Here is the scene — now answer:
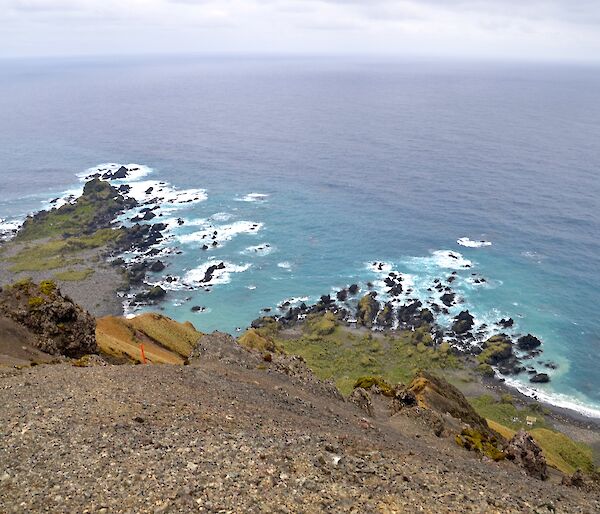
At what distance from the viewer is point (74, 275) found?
10769 cm

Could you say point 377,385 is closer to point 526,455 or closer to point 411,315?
point 526,455

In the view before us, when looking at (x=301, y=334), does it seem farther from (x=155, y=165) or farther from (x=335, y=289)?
(x=155, y=165)

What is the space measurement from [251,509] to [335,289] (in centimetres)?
8597

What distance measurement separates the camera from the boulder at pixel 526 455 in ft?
121

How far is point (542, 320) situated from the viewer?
91.5m

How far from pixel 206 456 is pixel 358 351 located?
65.0 meters

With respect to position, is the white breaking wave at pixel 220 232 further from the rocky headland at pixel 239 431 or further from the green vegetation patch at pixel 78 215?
the rocky headland at pixel 239 431

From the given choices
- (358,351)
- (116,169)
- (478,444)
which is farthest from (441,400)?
(116,169)

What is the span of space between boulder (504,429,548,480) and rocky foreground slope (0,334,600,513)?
6.03 m

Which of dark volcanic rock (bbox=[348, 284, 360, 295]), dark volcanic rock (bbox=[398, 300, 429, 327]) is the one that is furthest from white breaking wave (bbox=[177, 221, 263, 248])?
dark volcanic rock (bbox=[398, 300, 429, 327])

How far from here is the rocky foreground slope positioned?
62.4ft

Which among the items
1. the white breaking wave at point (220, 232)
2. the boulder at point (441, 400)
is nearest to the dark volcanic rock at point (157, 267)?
the white breaking wave at point (220, 232)

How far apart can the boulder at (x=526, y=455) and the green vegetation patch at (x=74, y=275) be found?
302 feet

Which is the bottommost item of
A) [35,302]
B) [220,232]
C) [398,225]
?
[220,232]
